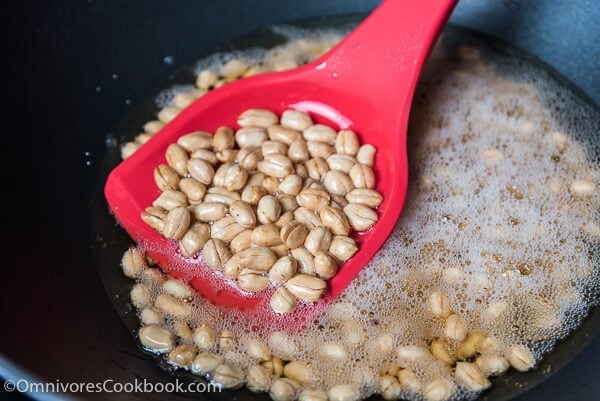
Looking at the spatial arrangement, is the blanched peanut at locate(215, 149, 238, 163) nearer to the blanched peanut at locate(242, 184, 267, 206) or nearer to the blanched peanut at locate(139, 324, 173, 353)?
the blanched peanut at locate(242, 184, 267, 206)

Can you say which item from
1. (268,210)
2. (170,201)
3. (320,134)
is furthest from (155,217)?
(320,134)

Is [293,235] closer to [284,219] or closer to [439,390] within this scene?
[284,219]

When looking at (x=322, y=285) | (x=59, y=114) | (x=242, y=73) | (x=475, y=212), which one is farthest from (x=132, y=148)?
(x=475, y=212)

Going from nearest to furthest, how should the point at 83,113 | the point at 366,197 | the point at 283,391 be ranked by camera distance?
the point at 283,391 < the point at 366,197 < the point at 83,113

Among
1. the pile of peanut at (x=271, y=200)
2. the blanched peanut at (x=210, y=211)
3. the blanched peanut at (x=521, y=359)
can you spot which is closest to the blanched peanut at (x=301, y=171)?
the pile of peanut at (x=271, y=200)

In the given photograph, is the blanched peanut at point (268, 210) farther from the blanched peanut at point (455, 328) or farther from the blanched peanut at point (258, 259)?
the blanched peanut at point (455, 328)

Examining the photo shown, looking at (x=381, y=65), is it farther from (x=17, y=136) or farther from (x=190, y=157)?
(x=17, y=136)

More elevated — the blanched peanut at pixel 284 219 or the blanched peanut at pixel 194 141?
the blanched peanut at pixel 284 219
